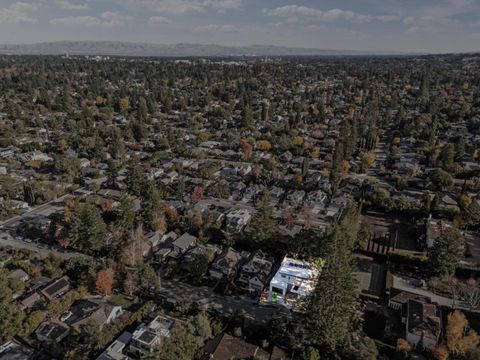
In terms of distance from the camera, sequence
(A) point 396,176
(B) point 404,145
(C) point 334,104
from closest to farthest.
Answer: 1. (A) point 396,176
2. (B) point 404,145
3. (C) point 334,104

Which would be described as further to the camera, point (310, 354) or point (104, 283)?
point (104, 283)

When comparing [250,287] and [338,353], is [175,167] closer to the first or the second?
[250,287]

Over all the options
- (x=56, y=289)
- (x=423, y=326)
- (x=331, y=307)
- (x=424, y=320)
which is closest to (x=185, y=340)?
(x=331, y=307)

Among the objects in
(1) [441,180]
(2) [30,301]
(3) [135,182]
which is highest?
(1) [441,180]

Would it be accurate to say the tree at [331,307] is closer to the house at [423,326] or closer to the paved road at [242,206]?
the house at [423,326]

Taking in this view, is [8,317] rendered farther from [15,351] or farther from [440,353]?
[440,353]

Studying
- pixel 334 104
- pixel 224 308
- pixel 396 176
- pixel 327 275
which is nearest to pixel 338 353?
pixel 327 275

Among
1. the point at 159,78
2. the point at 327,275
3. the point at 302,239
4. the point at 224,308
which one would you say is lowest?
the point at 224,308
